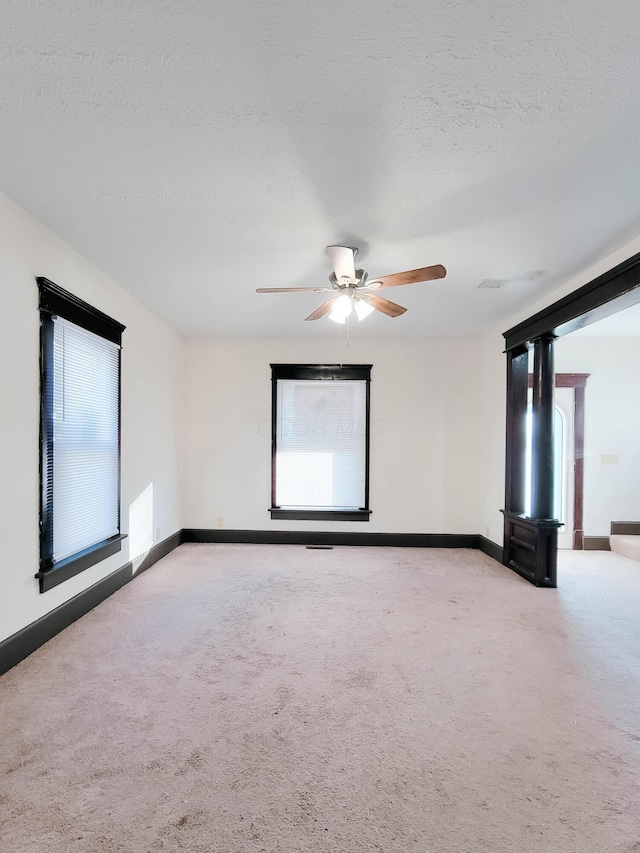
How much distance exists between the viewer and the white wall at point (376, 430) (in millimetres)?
5301

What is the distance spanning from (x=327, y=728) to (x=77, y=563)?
2.13m

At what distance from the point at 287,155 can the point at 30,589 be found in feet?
9.29

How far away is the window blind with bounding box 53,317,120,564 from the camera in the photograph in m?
2.81

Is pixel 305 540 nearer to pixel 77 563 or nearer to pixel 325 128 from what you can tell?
pixel 77 563

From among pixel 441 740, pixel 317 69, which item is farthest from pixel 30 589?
pixel 317 69

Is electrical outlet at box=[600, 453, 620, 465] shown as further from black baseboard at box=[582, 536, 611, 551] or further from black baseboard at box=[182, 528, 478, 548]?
black baseboard at box=[182, 528, 478, 548]

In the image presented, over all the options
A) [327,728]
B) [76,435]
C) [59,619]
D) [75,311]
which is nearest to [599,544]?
[327,728]

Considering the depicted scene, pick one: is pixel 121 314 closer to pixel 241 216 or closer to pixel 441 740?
pixel 241 216

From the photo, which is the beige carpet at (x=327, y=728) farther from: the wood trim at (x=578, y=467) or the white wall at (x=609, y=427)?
the white wall at (x=609, y=427)

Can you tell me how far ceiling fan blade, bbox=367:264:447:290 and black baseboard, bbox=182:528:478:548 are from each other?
138 inches

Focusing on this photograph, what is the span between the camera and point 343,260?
2.51m

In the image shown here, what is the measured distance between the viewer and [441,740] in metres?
1.84

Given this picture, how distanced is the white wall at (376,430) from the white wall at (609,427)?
1.47 meters

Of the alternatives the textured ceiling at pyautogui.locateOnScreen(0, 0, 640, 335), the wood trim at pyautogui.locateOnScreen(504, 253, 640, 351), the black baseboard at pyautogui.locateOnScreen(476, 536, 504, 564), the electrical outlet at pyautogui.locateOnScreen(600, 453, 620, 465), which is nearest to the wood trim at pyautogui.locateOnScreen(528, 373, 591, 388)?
the electrical outlet at pyautogui.locateOnScreen(600, 453, 620, 465)
